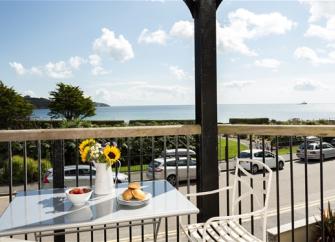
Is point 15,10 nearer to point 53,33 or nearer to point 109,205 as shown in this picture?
point 53,33

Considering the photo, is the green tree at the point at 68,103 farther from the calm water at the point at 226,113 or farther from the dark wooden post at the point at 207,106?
the dark wooden post at the point at 207,106

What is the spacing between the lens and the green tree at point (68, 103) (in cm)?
2373

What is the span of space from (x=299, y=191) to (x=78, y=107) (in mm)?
17639

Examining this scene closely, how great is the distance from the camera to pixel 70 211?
142cm

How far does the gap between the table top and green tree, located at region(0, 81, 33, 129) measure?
58.9 ft

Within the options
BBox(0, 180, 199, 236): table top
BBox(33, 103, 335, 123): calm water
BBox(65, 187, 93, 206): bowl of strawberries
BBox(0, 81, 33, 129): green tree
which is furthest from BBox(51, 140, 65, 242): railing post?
BBox(33, 103, 335, 123): calm water

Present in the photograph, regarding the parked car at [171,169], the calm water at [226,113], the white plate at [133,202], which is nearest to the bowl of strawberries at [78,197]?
the white plate at [133,202]

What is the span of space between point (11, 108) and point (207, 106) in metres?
18.5

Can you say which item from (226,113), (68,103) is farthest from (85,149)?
(226,113)

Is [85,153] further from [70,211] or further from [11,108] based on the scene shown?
[11,108]

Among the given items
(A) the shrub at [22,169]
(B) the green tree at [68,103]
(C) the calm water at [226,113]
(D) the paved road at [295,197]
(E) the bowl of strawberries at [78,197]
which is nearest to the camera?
(E) the bowl of strawberries at [78,197]

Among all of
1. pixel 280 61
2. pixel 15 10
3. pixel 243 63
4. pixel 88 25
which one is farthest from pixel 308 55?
pixel 15 10

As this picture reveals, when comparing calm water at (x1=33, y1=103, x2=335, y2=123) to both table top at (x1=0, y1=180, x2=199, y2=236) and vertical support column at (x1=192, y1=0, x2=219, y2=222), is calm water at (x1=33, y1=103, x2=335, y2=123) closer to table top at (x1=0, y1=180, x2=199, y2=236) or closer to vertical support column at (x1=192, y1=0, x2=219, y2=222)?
vertical support column at (x1=192, y1=0, x2=219, y2=222)

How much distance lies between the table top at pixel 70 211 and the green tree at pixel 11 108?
58.9ft
